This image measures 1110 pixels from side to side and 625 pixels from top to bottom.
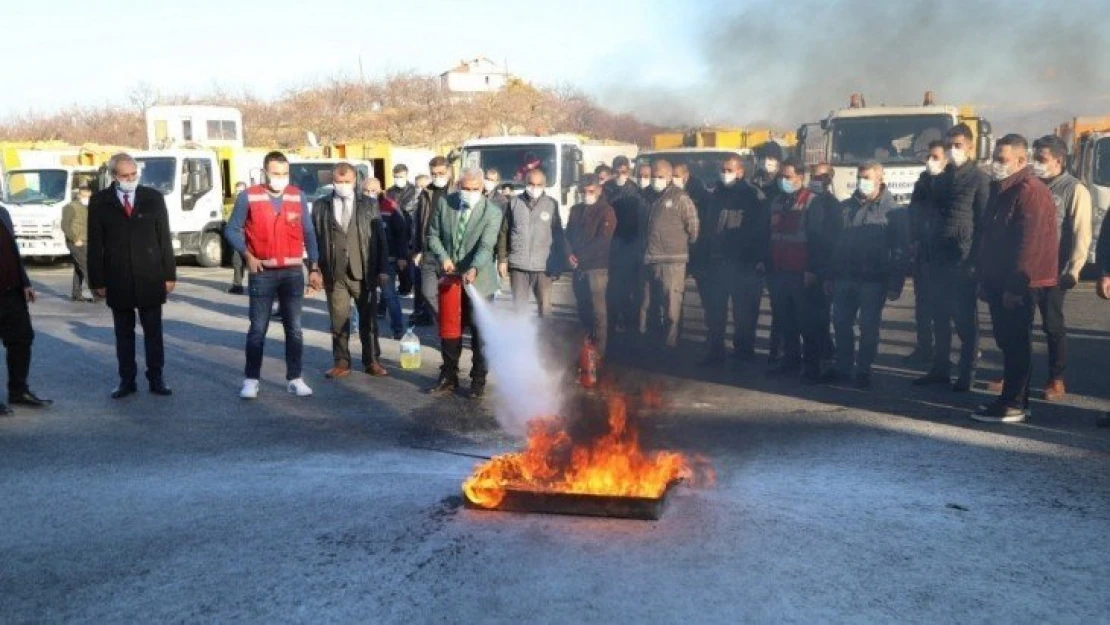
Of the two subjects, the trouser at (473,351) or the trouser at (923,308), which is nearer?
the trouser at (473,351)

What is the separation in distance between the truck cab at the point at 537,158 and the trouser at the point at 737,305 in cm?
688

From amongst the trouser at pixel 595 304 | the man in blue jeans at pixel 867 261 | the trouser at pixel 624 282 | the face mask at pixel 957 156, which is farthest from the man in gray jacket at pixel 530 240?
the face mask at pixel 957 156

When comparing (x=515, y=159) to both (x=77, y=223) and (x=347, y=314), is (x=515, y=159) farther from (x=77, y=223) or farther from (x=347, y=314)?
(x=347, y=314)

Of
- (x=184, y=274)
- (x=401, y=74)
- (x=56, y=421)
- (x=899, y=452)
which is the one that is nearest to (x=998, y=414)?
(x=899, y=452)

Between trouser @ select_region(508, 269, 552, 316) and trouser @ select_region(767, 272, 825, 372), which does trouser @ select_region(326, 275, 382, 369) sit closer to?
trouser @ select_region(508, 269, 552, 316)

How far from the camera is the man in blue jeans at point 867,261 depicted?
27.5ft

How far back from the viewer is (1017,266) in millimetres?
7109

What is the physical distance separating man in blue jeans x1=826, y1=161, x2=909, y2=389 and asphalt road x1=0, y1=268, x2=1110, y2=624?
57 centimetres

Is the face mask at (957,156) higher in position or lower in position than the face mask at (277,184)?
higher

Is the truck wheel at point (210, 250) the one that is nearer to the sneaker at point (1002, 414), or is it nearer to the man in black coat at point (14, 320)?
the man in black coat at point (14, 320)

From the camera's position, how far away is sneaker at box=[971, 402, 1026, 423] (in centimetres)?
711

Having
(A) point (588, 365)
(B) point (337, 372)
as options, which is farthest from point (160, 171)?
(A) point (588, 365)

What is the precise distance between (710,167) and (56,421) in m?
12.2

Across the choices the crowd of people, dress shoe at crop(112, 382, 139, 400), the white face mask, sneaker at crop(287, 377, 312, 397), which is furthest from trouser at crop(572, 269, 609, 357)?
A: dress shoe at crop(112, 382, 139, 400)
